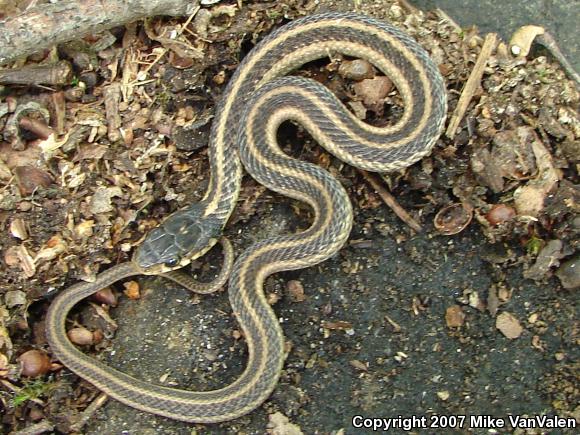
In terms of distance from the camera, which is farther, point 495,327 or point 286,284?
point 286,284

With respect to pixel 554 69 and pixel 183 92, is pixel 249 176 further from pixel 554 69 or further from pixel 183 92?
pixel 554 69

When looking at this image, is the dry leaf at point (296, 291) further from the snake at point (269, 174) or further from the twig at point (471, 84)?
the twig at point (471, 84)

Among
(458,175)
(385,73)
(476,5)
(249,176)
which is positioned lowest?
(249,176)

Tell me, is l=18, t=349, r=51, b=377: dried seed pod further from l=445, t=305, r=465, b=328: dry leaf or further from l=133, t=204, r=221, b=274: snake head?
l=445, t=305, r=465, b=328: dry leaf

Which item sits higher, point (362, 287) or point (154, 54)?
point (154, 54)

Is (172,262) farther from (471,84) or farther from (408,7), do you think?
(408,7)

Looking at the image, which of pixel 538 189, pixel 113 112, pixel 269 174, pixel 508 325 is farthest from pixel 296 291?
pixel 113 112

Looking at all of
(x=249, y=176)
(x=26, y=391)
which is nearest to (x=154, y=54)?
(x=249, y=176)

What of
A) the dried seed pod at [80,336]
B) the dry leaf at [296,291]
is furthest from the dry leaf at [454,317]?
the dried seed pod at [80,336]
